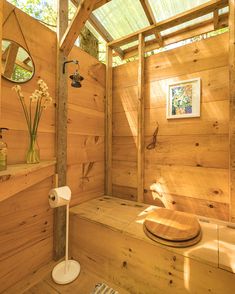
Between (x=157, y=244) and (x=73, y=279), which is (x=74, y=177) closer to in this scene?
(x=73, y=279)

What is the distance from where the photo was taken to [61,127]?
1728 mm

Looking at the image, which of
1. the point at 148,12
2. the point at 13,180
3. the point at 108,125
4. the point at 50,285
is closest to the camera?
the point at 13,180

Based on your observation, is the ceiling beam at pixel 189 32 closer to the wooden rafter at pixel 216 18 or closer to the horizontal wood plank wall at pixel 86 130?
the wooden rafter at pixel 216 18

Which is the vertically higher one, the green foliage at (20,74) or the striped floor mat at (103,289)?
the green foliage at (20,74)

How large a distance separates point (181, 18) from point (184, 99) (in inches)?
33.1

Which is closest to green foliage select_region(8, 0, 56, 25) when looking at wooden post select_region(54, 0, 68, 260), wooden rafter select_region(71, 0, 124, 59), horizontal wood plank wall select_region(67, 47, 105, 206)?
wooden rafter select_region(71, 0, 124, 59)

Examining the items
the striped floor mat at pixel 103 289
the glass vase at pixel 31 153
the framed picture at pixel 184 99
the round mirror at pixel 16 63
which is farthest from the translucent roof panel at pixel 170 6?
the striped floor mat at pixel 103 289

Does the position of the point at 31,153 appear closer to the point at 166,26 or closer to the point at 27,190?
the point at 27,190

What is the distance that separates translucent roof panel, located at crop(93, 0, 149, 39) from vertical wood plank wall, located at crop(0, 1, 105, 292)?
460 millimetres

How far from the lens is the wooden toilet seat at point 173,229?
123 centimetres

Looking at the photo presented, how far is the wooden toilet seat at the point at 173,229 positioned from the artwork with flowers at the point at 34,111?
1.10m

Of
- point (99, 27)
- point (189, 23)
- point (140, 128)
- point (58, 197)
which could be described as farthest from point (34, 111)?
point (189, 23)

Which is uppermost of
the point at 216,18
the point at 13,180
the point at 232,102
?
the point at 216,18

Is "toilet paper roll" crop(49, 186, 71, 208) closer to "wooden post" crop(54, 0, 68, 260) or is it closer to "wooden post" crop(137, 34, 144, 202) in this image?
"wooden post" crop(54, 0, 68, 260)
